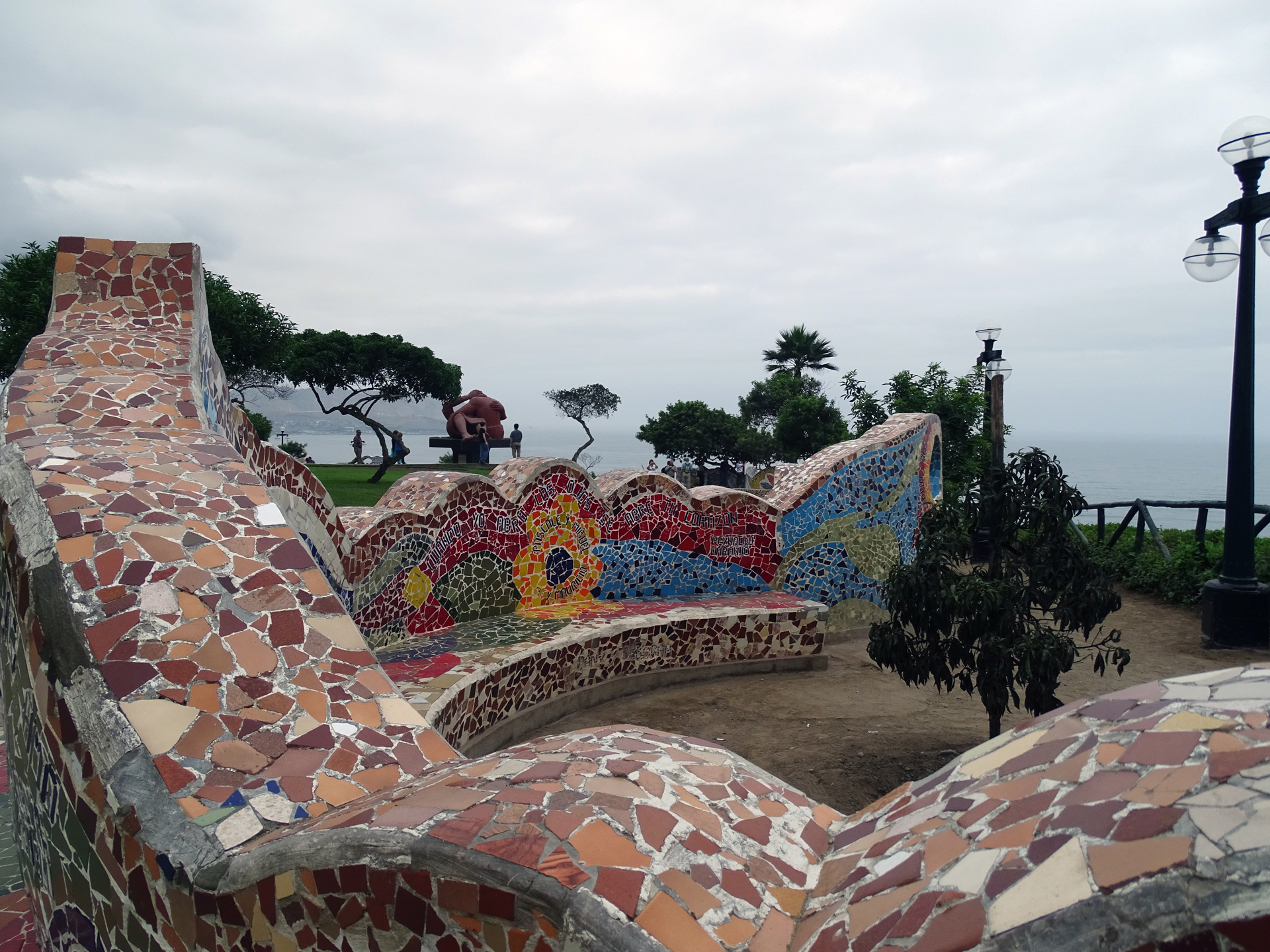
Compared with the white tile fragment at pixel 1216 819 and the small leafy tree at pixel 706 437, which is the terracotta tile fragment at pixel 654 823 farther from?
the small leafy tree at pixel 706 437

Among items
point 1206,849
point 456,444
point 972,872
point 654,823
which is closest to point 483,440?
point 456,444

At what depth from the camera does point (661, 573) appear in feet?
24.6

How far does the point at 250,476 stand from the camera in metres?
2.88

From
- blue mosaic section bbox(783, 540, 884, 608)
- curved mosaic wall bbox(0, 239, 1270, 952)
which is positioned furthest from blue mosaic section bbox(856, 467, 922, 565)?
curved mosaic wall bbox(0, 239, 1270, 952)

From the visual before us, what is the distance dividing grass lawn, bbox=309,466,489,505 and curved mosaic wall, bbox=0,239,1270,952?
11.0m

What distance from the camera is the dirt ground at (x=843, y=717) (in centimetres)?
512

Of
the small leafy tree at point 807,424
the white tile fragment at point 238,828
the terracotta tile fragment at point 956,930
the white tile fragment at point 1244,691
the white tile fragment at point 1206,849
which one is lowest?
the white tile fragment at point 238,828

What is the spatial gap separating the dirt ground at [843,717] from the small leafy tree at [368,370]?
655 inches

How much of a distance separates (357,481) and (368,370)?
4.50 meters

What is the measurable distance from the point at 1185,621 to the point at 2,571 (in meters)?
10.5

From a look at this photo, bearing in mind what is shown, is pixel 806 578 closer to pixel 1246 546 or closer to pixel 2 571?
pixel 1246 546

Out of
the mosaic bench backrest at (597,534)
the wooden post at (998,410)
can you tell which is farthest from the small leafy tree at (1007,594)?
the wooden post at (998,410)

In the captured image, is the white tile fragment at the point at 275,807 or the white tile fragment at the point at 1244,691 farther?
the white tile fragment at the point at 275,807

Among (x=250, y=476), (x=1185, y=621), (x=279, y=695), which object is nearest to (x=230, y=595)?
(x=279, y=695)
